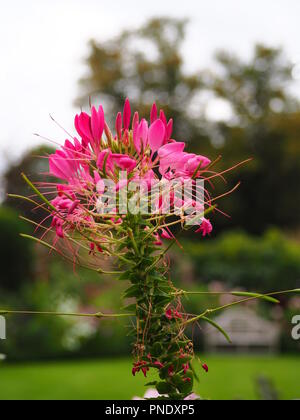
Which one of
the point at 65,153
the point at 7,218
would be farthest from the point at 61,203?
the point at 7,218

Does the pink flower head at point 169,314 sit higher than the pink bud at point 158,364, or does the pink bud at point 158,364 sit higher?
the pink flower head at point 169,314

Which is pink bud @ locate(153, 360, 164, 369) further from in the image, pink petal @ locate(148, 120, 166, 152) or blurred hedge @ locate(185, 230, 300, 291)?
blurred hedge @ locate(185, 230, 300, 291)

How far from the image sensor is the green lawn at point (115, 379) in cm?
623

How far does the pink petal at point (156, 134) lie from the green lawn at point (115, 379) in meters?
4.79

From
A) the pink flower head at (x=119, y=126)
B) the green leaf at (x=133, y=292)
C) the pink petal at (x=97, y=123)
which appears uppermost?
the pink flower head at (x=119, y=126)

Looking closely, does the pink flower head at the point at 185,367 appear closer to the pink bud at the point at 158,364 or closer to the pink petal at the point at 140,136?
the pink bud at the point at 158,364

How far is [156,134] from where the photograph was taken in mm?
969

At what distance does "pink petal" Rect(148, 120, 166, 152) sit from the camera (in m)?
0.97

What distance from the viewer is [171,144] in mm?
970

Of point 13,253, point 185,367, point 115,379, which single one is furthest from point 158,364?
point 13,253

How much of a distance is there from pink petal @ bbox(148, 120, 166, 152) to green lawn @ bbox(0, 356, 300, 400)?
189 inches

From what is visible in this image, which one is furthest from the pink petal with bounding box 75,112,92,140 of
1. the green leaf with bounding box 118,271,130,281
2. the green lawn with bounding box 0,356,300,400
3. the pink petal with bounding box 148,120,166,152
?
the green lawn with bounding box 0,356,300,400

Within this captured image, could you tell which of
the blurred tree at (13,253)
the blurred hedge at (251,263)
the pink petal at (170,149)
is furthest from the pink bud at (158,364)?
the blurred hedge at (251,263)
